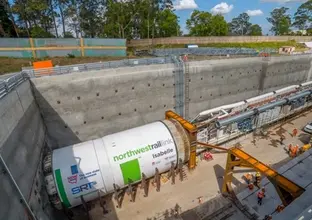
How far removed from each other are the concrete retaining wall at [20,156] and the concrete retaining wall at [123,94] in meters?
3.28

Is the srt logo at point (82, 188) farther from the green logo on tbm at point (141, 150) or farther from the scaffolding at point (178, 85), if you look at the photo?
the scaffolding at point (178, 85)

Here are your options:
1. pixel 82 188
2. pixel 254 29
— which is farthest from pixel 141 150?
pixel 254 29

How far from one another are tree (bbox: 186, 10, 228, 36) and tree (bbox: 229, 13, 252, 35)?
307 feet

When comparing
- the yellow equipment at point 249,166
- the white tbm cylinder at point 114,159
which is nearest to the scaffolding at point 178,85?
the yellow equipment at point 249,166

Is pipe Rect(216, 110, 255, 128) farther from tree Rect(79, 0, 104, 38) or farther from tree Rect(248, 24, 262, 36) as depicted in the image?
tree Rect(248, 24, 262, 36)

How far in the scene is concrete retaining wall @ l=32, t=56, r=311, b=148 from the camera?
50.9ft

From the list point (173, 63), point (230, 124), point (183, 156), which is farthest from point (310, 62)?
point (183, 156)

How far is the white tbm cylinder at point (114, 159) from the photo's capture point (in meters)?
11.3

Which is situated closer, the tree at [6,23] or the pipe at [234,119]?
the pipe at [234,119]

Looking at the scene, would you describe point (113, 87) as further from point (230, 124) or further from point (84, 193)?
point (230, 124)

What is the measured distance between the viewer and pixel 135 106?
18.5 m

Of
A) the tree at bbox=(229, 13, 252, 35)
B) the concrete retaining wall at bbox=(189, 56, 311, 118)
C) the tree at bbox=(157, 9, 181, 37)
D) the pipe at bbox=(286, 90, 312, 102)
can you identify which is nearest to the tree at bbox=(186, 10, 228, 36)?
the tree at bbox=(157, 9, 181, 37)

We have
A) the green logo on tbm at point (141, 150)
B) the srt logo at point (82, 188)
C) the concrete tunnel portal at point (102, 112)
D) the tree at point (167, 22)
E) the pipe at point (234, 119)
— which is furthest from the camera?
the tree at point (167, 22)

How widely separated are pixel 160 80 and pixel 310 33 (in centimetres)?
9285
